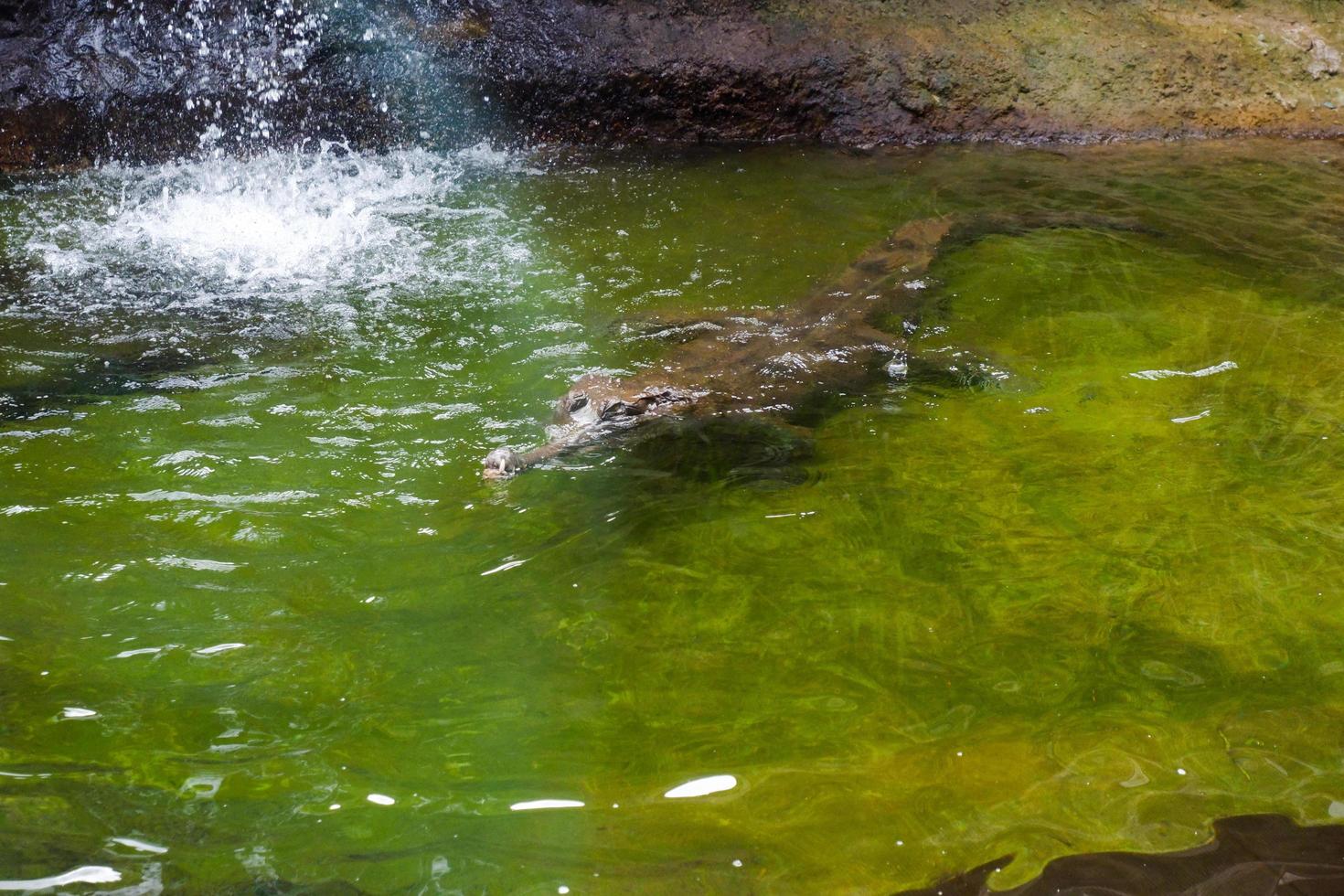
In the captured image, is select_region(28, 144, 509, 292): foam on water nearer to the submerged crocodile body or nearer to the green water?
the green water

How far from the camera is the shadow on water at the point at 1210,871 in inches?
89.7

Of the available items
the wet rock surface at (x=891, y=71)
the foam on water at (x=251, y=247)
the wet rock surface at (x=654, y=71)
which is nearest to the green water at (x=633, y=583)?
the foam on water at (x=251, y=247)

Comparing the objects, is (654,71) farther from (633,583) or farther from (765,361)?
(633,583)

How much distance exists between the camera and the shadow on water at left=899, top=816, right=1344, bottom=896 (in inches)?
89.7

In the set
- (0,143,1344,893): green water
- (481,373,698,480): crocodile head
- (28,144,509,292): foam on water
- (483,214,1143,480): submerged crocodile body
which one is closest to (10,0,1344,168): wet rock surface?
(28,144,509,292): foam on water

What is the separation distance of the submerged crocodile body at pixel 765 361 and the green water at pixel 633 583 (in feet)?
0.43

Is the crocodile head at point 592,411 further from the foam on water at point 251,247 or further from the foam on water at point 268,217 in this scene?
the foam on water at point 268,217

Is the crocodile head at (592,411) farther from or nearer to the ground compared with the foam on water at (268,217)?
nearer to the ground

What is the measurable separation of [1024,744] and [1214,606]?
0.97m

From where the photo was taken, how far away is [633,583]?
330cm

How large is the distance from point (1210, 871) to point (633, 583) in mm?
1704

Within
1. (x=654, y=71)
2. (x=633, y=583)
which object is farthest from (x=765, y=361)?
(x=654, y=71)

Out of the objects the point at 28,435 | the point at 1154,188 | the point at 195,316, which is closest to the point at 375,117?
the point at 195,316

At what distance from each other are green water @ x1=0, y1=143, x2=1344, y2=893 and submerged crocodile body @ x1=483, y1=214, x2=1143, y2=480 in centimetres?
13
